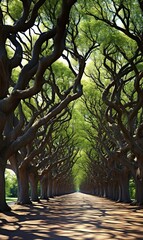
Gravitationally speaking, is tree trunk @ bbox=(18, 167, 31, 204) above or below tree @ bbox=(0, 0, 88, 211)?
below

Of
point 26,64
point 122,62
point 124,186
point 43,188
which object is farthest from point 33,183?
point 26,64

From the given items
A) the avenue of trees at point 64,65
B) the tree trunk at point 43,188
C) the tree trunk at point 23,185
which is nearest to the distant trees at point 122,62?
the avenue of trees at point 64,65

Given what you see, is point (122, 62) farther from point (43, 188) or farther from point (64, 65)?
point (43, 188)

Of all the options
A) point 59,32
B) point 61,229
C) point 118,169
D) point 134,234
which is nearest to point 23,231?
point 61,229

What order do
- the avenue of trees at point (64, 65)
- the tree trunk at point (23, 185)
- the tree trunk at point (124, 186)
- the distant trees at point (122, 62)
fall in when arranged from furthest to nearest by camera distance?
the tree trunk at point (124, 186) → the tree trunk at point (23, 185) → the distant trees at point (122, 62) → the avenue of trees at point (64, 65)

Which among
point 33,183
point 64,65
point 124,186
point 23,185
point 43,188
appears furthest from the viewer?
point 43,188

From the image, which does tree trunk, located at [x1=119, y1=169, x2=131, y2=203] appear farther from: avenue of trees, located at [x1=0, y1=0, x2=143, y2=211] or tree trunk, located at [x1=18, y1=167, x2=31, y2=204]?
tree trunk, located at [x1=18, y1=167, x2=31, y2=204]

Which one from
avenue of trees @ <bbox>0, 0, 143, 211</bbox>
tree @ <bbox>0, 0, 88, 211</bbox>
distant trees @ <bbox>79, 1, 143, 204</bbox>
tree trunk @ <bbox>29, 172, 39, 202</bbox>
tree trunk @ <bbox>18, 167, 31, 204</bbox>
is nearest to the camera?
tree @ <bbox>0, 0, 88, 211</bbox>

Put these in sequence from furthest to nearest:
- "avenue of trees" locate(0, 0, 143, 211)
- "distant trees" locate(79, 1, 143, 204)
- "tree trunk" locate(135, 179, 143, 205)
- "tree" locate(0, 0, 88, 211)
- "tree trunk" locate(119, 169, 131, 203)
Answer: "tree trunk" locate(119, 169, 131, 203)
"tree trunk" locate(135, 179, 143, 205)
"distant trees" locate(79, 1, 143, 204)
"avenue of trees" locate(0, 0, 143, 211)
"tree" locate(0, 0, 88, 211)

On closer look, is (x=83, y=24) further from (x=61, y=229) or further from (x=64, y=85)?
(x=61, y=229)

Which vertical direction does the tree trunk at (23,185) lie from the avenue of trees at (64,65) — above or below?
below

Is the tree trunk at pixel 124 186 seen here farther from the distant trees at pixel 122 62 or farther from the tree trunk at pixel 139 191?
the tree trunk at pixel 139 191

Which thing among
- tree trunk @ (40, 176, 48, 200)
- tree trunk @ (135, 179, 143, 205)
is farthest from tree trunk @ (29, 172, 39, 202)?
tree trunk @ (135, 179, 143, 205)

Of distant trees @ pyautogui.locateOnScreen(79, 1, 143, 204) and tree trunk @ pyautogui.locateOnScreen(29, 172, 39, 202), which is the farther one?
tree trunk @ pyautogui.locateOnScreen(29, 172, 39, 202)
